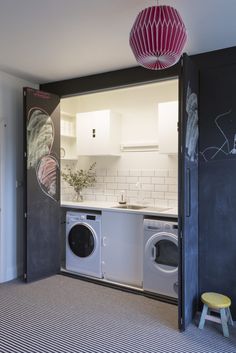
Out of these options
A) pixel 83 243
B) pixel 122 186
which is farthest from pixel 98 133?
pixel 83 243

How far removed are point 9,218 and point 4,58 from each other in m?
1.94

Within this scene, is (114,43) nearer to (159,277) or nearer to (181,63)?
(181,63)

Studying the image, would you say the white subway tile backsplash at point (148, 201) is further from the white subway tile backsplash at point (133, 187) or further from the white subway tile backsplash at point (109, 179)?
the white subway tile backsplash at point (109, 179)

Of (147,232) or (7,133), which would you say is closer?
(147,232)

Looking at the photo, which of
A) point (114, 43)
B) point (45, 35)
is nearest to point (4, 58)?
point (45, 35)

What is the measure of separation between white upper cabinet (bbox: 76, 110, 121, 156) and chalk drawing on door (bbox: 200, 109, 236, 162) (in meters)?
1.68

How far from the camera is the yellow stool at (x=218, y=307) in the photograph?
2631 millimetres

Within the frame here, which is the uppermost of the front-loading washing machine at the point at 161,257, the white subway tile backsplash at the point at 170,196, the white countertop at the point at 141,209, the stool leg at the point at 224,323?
the white subway tile backsplash at the point at 170,196

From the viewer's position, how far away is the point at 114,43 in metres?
2.80

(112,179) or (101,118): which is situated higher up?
(101,118)

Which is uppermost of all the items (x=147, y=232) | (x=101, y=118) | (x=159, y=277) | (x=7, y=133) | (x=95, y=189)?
(x=101, y=118)

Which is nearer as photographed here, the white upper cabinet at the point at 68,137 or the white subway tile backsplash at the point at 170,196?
the white subway tile backsplash at the point at 170,196

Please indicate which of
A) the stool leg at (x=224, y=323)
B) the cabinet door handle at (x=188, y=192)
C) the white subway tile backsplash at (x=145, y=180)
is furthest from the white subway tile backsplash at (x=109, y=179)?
the stool leg at (x=224, y=323)

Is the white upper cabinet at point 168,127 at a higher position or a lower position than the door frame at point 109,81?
lower
